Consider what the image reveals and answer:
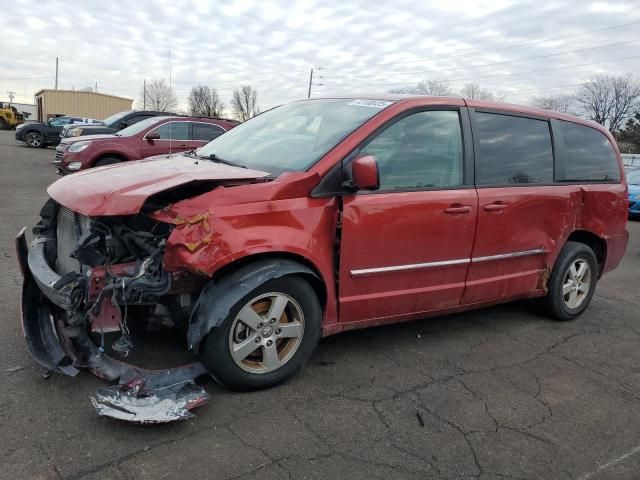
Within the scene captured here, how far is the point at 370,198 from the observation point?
11.2 ft

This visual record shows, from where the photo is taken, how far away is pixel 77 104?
46.2m

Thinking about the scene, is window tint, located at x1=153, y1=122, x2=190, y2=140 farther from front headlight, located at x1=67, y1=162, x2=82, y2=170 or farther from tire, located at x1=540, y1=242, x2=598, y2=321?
tire, located at x1=540, y1=242, x2=598, y2=321

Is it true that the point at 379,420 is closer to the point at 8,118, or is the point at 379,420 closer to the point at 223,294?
the point at 223,294

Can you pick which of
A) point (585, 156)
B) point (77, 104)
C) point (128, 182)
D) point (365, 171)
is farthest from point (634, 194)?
point (77, 104)

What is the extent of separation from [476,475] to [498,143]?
2.55 meters

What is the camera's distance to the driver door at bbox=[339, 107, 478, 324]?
3.42 metres

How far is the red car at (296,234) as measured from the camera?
294 cm

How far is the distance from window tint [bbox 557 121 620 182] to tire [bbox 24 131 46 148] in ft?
78.8

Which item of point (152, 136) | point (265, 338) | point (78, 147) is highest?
point (152, 136)

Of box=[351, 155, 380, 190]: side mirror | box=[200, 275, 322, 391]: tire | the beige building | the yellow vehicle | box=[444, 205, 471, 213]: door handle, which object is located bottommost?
box=[200, 275, 322, 391]: tire

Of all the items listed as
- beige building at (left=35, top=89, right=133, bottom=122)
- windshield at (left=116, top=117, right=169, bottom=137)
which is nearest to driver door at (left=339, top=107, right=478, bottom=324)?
windshield at (left=116, top=117, right=169, bottom=137)

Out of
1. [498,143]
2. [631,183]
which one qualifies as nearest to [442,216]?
[498,143]

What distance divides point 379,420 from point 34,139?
2501 centimetres

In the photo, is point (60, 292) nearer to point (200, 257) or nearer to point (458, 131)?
point (200, 257)
